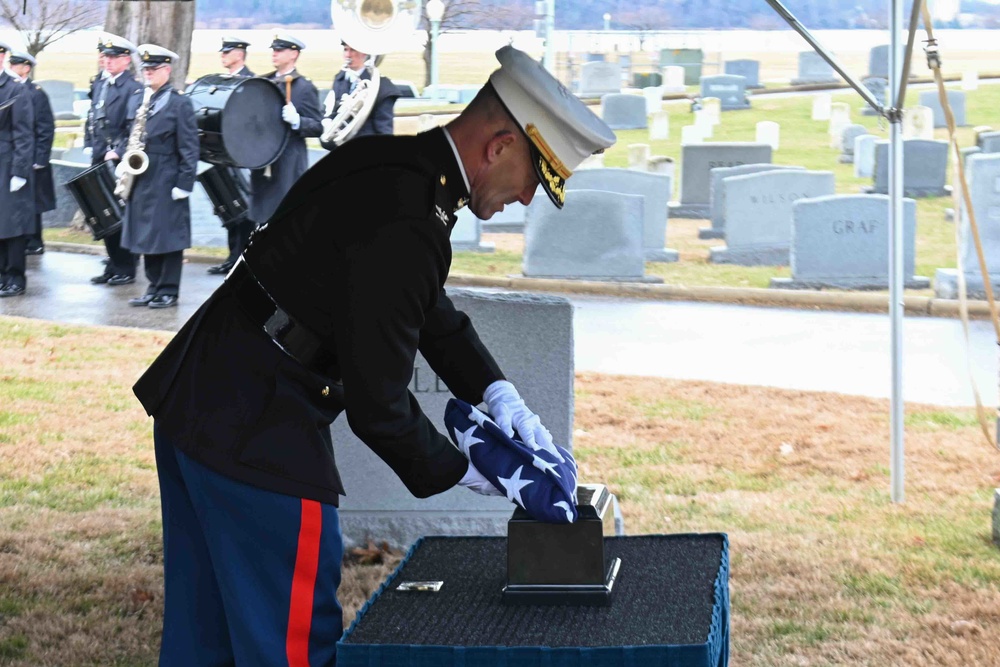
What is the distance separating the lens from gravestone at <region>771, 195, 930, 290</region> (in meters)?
10.9

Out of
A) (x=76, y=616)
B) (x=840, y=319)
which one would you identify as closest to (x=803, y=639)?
(x=76, y=616)

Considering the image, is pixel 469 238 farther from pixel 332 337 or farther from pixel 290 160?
pixel 332 337

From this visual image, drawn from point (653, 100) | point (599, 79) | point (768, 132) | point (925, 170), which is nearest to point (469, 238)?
point (925, 170)

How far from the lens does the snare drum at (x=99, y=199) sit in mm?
10664

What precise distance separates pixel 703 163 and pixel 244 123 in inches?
256

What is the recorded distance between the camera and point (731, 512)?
5020 millimetres

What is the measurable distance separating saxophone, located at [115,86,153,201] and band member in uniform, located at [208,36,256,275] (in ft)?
5.59

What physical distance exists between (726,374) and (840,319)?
7.77 ft

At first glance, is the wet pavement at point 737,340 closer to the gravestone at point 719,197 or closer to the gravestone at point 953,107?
the gravestone at point 719,197

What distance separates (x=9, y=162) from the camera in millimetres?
10914

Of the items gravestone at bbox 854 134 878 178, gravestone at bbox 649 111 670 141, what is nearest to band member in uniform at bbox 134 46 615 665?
gravestone at bbox 854 134 878 178

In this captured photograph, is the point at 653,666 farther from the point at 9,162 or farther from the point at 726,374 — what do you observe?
the point at 9,162

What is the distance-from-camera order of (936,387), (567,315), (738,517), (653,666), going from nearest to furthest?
(653,666), (567,315), (738,517), (936,387)

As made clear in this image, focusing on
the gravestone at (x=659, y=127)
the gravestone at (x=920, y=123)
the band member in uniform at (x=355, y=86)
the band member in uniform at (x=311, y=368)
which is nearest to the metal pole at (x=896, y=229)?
the band member in uniform at (x=311, y=368)
